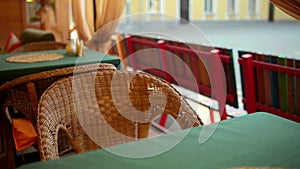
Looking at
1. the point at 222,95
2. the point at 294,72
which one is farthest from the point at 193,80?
the point at 294,72

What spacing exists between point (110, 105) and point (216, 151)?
77 cm

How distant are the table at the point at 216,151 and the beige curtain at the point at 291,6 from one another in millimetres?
447

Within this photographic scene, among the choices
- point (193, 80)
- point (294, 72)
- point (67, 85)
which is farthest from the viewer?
point (193, 80)

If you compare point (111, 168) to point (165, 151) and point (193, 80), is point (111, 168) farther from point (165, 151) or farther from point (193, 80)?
point (193, 80)

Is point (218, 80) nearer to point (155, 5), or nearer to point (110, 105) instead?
point (110, 105)

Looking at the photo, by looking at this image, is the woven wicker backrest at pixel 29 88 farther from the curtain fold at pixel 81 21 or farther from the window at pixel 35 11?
the window at pixel 35 11

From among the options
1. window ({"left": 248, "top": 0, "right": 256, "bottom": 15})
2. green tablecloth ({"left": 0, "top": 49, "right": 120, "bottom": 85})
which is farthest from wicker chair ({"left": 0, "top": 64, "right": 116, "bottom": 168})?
window ({"left": 248, "top": 0, "right": 256, "bottom": 15})

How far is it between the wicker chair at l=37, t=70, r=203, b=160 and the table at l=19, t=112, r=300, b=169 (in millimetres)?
421

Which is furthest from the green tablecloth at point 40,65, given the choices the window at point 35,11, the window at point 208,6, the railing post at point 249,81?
the window at point 208,6

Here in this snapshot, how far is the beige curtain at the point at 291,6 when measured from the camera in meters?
1.41

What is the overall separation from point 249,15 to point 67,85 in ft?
39.8

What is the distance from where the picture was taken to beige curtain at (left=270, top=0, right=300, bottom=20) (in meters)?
1.41

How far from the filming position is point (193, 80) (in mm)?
3010

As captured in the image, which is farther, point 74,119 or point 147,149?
point 74,119
